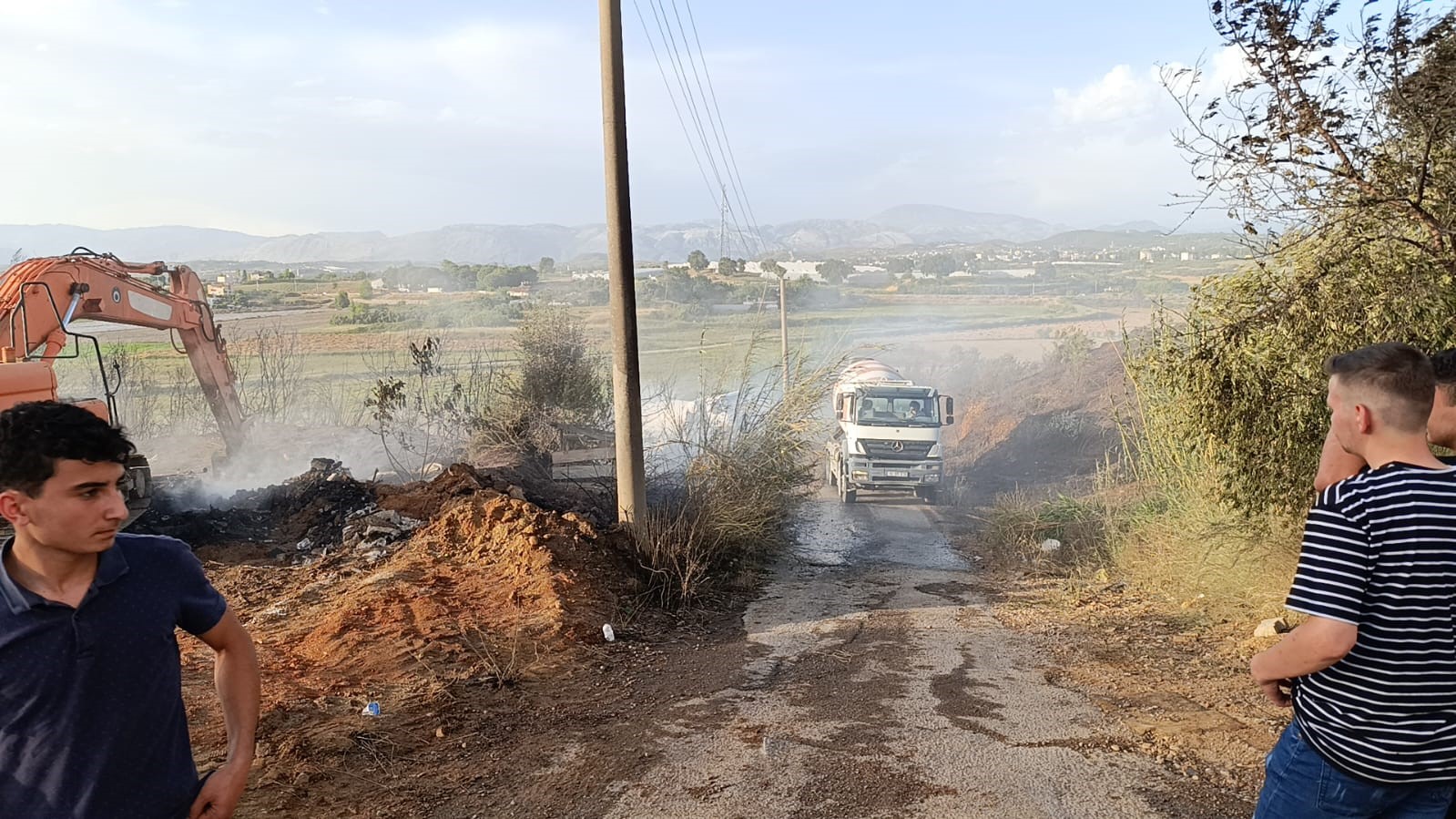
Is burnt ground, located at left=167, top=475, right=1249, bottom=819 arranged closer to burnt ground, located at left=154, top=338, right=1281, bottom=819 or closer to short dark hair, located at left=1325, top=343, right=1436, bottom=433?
burnt ground, located at left=154, top=338, right=1281, bottom=819

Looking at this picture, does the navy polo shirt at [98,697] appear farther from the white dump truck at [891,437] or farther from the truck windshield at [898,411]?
the truck windshield at [898,411]

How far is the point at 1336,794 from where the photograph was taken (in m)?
2.61

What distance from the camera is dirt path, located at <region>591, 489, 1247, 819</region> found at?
197 inches

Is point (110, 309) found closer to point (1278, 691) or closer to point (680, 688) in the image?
point (680, 688)

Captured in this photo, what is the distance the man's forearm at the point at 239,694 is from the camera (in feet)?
8.59

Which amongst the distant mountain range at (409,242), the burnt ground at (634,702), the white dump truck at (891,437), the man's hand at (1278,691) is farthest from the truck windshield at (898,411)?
the distant mountain range at (409,242)

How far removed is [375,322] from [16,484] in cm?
4005

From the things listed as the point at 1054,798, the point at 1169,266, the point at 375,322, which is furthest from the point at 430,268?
the point at 1054,798

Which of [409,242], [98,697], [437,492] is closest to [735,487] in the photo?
[437,492]

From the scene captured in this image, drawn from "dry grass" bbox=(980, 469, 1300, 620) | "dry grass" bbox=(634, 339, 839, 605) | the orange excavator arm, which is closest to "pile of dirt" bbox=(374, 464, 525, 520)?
"dry grass" bbox=(634, 339, 839, 605)

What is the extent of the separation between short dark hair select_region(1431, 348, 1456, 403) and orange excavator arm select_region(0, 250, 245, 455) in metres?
11.1

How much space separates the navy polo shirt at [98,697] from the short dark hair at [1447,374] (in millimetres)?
3589

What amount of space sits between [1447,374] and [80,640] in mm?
3810

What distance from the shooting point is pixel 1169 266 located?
46.3 metres
